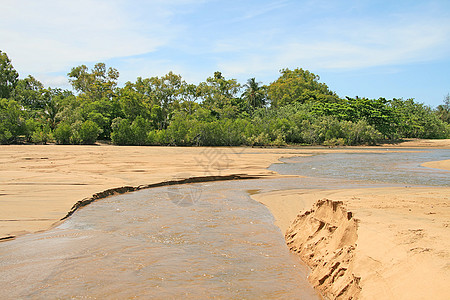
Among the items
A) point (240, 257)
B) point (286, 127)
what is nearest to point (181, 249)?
point (240, 257)

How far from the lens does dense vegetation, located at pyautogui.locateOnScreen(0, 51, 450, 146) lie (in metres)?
40.0

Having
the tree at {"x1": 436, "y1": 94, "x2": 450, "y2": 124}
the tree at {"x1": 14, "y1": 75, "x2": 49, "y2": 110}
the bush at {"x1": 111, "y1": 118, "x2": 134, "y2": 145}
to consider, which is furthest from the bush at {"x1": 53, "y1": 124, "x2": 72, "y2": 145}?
the tree at {"x1": 436, "y1": 94, "x2": 450, "y2": 124}

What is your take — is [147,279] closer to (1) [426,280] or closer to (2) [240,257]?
(2) [240,257]

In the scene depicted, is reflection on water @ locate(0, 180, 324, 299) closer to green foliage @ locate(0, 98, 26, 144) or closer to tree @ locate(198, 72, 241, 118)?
green foliage @ locate(0, 98, 26, 144)

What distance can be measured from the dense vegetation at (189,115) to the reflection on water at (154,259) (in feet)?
111

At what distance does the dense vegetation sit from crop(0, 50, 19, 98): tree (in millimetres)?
142

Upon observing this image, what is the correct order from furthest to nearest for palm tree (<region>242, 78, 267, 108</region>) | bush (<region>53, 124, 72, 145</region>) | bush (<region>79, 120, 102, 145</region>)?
1. palm tree (<region>242, 78, 267, 108</region>)
2. bush (<region>79, 120, 102, 145</region>)
3. bush (<region>53, 124, 72, 145</region>)

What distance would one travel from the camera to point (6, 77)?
177 feet

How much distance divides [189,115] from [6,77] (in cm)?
3128

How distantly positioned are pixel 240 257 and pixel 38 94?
58.9 metres

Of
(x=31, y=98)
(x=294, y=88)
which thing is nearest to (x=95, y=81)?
(x=31, y=98)

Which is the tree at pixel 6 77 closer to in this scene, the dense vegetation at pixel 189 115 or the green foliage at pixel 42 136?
the dense vegetation at pixel 189 115

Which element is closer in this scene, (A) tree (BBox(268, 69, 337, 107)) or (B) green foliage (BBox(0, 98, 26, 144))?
(B) green foliage (BBox(0, 98, 26, 144))

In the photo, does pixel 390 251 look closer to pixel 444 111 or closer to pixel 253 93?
pixel 253 93
